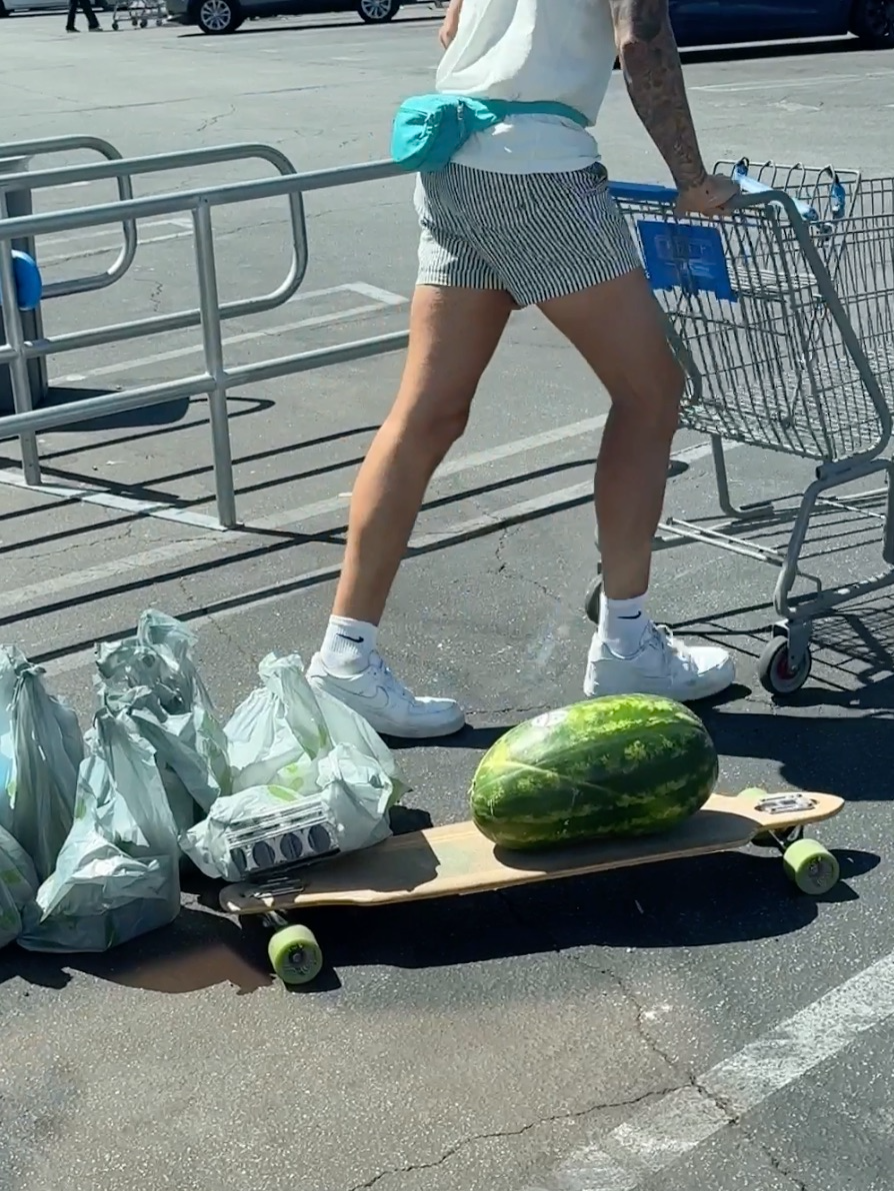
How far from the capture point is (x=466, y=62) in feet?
12.5

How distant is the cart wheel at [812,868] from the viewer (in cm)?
337

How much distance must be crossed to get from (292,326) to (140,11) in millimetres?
27725

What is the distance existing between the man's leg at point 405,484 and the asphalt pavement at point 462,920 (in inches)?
5.9

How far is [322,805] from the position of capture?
3.30m

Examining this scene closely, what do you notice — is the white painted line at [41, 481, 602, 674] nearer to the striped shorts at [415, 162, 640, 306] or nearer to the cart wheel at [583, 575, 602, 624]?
the cart wheel at [583, 575, 602, 624]

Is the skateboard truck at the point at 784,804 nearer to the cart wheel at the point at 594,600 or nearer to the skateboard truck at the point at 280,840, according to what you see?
the skateboard truck at the point at 280,840

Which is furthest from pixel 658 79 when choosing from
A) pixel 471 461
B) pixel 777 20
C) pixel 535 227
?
pixel 777 20

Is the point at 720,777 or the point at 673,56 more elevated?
the point at 673,56

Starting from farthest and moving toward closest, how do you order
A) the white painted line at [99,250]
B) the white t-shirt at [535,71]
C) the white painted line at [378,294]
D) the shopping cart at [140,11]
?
the shopping cart at [140,11]
the white painted line at [99,250]
the white painted line at [378,294]
the white t-shirt at [535,71]

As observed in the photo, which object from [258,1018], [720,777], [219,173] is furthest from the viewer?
[219,173]

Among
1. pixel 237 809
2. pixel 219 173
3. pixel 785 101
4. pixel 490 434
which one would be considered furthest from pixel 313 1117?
pixel 785 101

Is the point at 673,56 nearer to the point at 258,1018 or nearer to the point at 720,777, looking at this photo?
the point at 720,777

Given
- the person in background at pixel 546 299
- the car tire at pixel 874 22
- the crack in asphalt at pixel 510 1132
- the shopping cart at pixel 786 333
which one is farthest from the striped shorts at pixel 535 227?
the car tire at pixel 874 22

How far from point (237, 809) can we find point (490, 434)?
3.60 meters
